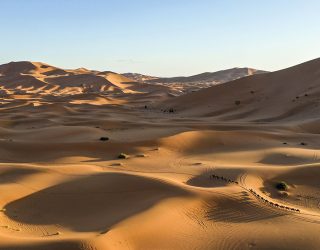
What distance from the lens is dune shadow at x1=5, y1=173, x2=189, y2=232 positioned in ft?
32.0

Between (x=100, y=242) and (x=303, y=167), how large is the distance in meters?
8.09

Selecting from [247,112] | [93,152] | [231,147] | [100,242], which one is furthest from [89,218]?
[247,112]

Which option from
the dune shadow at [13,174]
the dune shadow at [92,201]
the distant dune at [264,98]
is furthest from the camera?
the distant dune at [264,98]

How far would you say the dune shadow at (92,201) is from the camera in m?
9.74

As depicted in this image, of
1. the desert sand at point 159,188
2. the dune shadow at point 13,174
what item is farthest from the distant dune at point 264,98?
the dune shadow at point 13,174

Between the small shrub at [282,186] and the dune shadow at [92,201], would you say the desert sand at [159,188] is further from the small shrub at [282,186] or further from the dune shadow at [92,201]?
the small shrub at [282,186]

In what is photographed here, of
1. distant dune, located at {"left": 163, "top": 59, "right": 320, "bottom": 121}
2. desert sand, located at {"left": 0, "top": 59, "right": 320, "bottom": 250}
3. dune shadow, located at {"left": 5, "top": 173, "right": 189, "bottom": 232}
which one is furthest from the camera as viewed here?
distant dune, located at {"left": 163, "top": 59, "right": 320, "bottom": 121}

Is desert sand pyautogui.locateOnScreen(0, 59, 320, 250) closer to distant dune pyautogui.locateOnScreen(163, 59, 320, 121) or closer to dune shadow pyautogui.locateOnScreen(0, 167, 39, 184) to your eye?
dune shadow pyautogui.locateOnScreen(0, 167, 39, 184)

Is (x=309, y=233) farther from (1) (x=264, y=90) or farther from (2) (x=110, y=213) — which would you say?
(1) (x=264, y=90)

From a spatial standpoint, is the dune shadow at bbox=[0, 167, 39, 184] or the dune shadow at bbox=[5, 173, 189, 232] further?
the dune shadow at bbox=[0, 167, 39, 184]

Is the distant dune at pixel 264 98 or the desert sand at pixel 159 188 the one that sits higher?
the distant dune at pixel 264 98

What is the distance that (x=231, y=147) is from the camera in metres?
19.3

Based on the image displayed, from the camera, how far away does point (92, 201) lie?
10.9 m

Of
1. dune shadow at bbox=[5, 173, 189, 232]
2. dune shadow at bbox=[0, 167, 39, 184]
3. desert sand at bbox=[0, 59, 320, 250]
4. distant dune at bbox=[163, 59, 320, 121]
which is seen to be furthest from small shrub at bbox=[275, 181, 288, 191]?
distant dune at bbox=[163, 59, 320, 121]
